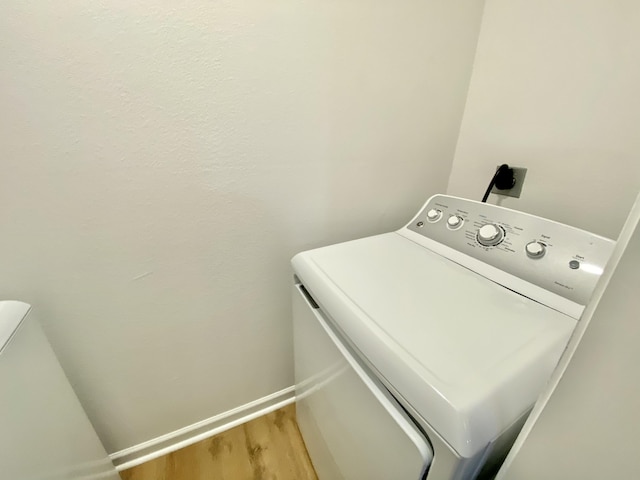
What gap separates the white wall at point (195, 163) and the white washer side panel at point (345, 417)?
0.26 m

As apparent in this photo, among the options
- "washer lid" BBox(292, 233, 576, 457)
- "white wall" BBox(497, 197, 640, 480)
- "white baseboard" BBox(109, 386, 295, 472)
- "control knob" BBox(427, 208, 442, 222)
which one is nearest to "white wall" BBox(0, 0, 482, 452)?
"white baseboard" BBox(109, 386, 295, 472)

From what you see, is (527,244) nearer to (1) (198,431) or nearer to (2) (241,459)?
(2) (241,459)

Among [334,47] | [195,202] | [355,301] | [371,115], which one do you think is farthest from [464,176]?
[195,202]

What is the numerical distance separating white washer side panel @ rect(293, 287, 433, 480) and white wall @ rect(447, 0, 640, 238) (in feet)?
2.48

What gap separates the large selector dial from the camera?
2.38ft

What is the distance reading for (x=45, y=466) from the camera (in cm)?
55

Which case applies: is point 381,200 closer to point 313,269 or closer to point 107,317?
point 313,269

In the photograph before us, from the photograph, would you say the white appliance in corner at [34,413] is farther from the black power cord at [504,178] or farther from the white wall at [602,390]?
the black power cord at [504,178]

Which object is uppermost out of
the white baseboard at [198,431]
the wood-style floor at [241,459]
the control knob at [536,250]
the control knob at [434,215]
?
the control knob at [536,250]

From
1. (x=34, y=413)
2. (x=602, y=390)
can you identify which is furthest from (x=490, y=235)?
(x=34, y=413)

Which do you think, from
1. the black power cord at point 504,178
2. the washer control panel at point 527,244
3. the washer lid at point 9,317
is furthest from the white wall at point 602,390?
the washer lid at point 9,317

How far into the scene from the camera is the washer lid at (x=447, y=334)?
1.22 feet

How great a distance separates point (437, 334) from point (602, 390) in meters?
0.23

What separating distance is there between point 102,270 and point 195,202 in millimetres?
300
